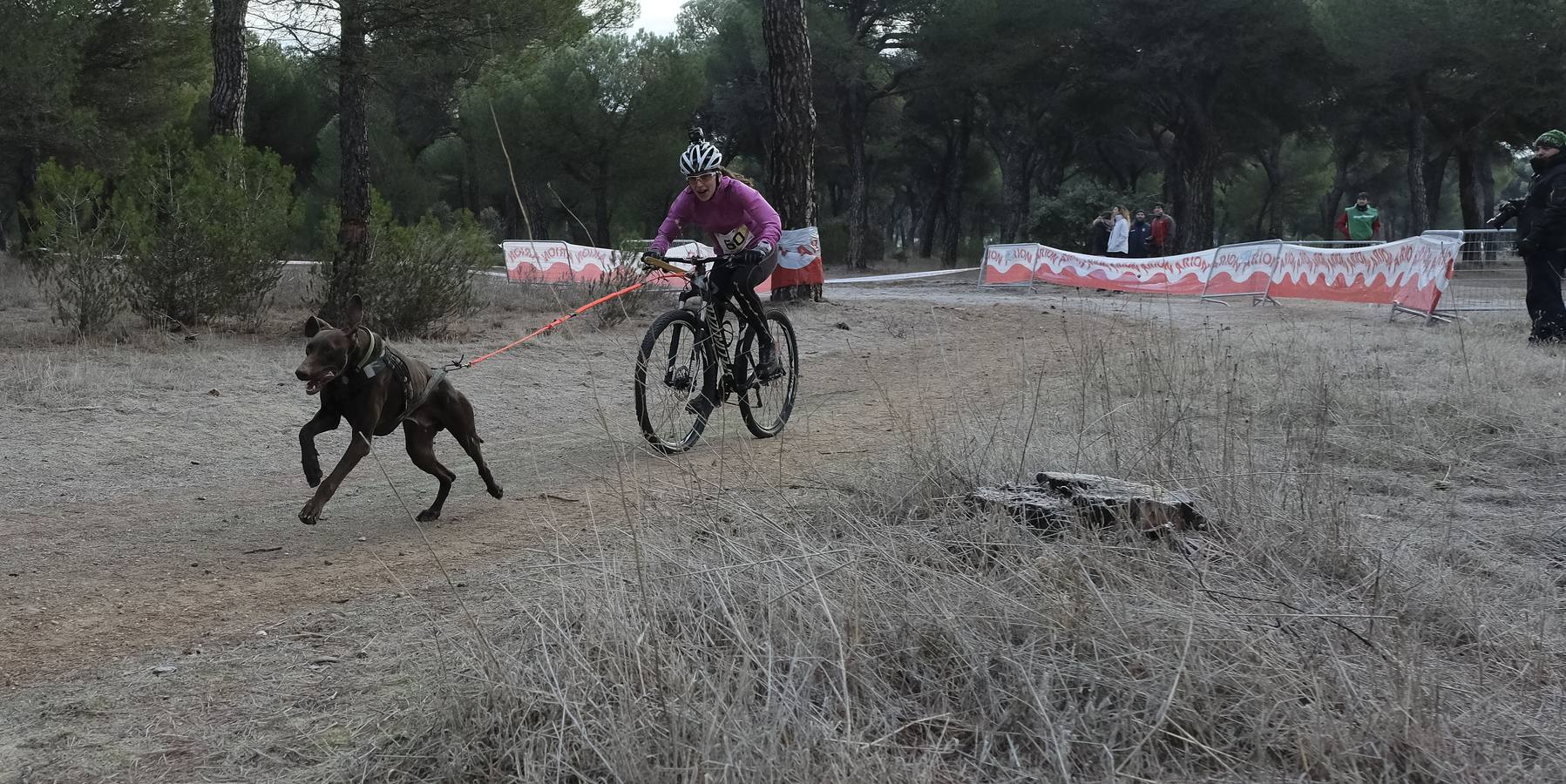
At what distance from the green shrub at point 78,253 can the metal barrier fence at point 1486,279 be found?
48.1 ft

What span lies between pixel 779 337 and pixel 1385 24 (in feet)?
94.5

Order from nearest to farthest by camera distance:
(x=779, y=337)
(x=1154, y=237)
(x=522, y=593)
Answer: (x=522, y=593), (x=779, y=337), (x=1154, y=237)

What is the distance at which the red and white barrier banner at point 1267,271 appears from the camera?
15641 mm

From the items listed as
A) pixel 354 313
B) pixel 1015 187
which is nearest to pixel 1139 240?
pixel 1015 187

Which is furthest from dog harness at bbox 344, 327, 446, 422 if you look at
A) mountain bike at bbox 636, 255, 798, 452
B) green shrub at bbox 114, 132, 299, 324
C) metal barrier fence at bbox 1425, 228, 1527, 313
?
metal barrier fence at bbox 1425, 228, 1527, 313

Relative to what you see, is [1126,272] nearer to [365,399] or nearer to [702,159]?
[702,159]

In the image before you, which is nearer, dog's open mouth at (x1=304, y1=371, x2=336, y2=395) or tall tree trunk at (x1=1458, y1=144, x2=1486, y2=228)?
dog's open mouth at (x1=304, y1=371, x2=336, y2=395)

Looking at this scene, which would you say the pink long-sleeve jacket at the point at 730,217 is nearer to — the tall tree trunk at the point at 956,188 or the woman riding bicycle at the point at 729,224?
the woman riding bicycle at the point at 729,224

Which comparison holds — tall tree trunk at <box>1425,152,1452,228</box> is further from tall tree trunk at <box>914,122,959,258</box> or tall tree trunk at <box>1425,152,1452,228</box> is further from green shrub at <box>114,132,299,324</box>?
green shrub at <box>114,132,299,324</box>

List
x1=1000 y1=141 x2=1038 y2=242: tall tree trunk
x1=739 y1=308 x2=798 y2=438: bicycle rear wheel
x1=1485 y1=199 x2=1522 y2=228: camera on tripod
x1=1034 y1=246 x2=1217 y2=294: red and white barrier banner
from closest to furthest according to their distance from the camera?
1. x1=739 y1=308 x2=798 y2=438: bicycle rear wheel
2. x1=1485 y1=199 x2=1522 y2=228: camera on tripod
3. x1=1034 y1=246 x2=1217 y2=294: red and white barrier banner
4. x1=1000 y1=141 x2=1038 y2=242: tall tree trunk

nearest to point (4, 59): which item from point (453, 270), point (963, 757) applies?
point (453, 270)

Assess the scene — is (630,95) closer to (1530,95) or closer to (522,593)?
(1530,95)

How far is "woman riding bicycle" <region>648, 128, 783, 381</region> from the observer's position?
7.58m

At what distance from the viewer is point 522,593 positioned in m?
4.23
